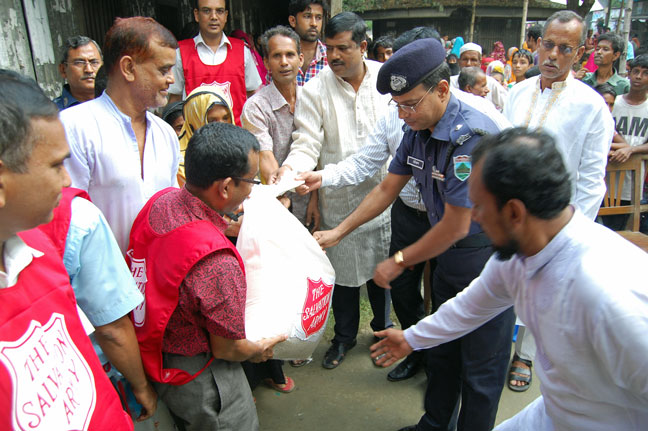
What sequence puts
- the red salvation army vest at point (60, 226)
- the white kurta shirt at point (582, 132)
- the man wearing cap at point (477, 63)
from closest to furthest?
1. the red salvation army vest at point (60, 226)
2. the white kurta shirt at point (582, 132)
3. the man wearing cap at point (477, 63)

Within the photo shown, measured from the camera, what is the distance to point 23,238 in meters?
1.10

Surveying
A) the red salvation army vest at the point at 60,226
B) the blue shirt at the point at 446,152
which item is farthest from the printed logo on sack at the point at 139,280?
the blue shirt at the point at 446,152

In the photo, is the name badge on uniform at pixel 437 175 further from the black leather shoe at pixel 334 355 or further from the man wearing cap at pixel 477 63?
the man wearing cap at pixel 477 63

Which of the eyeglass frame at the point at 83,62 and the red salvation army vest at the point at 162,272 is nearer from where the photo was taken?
the red salvation army vest at the point at 162,272

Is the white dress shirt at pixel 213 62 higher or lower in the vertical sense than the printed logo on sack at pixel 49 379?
higher

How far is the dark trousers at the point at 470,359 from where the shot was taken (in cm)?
209

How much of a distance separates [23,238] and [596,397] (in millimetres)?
1568

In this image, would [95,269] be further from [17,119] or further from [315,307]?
[315,307]

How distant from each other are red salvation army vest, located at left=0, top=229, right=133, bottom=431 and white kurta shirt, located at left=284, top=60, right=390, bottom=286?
6.24ft

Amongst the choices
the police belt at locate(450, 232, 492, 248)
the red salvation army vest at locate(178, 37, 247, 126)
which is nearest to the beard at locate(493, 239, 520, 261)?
the police belt at locate(450, 232, 492, 248)

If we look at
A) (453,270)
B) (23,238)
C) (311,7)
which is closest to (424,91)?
(453,270)

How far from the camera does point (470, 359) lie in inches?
83.1

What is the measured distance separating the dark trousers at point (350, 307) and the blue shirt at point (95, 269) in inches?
75.2

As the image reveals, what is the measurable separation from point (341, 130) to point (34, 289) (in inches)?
89.0
